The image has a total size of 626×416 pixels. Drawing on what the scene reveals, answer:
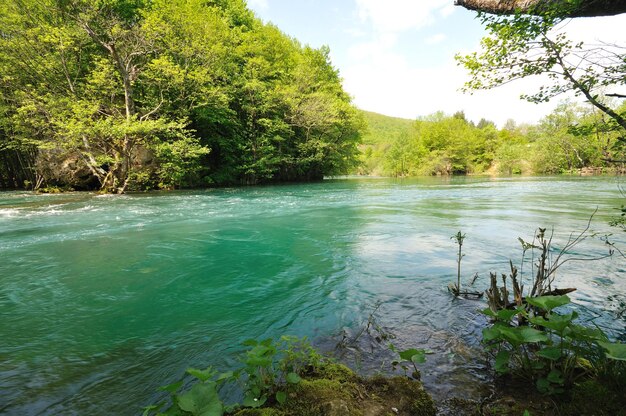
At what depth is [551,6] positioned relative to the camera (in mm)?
3031

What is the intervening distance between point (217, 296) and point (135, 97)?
23.7 m

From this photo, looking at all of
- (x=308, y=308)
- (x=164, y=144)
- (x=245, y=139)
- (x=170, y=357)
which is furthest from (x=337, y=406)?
(x=245, y=139)

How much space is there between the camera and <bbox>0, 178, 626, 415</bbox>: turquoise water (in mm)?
2893

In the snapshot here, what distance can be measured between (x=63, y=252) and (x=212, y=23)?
22.2 metres

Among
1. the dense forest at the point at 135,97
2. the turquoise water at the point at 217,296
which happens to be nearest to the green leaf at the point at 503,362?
the turquoise water at the point at 217,296

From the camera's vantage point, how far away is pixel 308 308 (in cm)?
433

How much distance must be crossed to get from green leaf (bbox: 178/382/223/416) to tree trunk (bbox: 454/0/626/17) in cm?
405

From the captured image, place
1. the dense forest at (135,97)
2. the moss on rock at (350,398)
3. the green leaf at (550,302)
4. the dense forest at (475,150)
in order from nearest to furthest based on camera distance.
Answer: the moss on rock at (350,398)
the green leaf at (550,302)
the dense forest at (135,97)
the dense forest at (475,150)

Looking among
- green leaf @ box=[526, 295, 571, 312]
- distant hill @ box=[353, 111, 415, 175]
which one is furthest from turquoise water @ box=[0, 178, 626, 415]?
distant hill @ box=[353, 111, 415, 175]

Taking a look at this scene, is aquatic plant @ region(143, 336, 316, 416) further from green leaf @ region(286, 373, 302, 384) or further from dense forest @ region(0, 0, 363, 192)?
dense forest @ region(0, 0, 363, 192)

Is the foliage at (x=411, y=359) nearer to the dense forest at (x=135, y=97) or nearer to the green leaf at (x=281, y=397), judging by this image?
the green leaf at (x=281, y=397)

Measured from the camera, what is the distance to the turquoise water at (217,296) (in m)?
2.89

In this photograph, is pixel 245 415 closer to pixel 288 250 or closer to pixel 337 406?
pixel 337 406

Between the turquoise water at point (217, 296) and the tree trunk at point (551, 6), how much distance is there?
326cm
